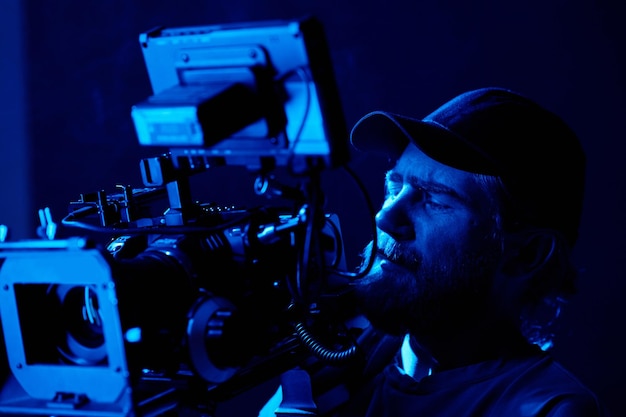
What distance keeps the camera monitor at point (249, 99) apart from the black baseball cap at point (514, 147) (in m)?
0.32

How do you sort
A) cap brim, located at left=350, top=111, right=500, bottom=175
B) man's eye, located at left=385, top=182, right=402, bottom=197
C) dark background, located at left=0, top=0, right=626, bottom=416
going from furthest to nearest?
1. dark background, located at left=0, top=0, right=626, bottom=416
2. man's eye, located at left=385, top=182, right=402, bottom=197
3. cap brim, located at left=350, top=111, right=500, bottom=175

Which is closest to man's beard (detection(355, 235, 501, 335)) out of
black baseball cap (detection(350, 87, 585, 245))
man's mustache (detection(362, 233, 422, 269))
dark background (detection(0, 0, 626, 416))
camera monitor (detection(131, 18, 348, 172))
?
man's mustache (detection(362, 233, 422, 269))

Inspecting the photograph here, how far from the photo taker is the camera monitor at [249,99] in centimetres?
85

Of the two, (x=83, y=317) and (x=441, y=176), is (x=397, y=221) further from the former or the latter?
(x=83, y=317)

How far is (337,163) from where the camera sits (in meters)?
0.88

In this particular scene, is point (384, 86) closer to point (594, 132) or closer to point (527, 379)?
point (594, 132)

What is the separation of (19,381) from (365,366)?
2.01 feet

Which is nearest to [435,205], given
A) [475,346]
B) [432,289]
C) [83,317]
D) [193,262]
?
[432,289]

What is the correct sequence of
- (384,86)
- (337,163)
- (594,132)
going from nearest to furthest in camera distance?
(337,163) < (594,132) < (384,86)

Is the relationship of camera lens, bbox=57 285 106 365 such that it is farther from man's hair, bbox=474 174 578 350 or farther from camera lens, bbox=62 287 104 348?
man's hair, bbox=474 174 578 350

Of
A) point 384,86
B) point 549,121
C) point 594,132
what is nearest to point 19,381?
point 549,121

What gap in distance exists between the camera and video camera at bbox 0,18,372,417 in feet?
2.82

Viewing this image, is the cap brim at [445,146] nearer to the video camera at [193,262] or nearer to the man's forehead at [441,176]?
the man's forehead at [441,176]

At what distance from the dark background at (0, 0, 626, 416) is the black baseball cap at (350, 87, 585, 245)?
763 mm
